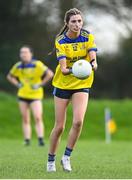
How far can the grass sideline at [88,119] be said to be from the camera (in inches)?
990

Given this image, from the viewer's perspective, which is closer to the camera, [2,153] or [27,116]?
[2,153]

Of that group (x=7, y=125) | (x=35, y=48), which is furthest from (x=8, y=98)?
(x=35, y=48)

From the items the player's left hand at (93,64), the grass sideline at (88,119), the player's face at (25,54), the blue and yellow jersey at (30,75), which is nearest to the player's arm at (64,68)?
the player's left hand at (93,64)

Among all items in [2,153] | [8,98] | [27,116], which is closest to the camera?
[2,153]

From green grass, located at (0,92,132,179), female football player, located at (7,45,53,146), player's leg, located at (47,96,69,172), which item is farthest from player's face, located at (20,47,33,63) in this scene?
player's leg, located at (47,96,69,172)

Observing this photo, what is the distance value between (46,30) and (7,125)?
48.4ft

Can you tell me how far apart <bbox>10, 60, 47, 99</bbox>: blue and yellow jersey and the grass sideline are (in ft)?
22.3

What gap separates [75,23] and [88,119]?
17073 mm

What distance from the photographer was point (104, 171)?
10125mm

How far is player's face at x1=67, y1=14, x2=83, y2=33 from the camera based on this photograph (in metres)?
9.60

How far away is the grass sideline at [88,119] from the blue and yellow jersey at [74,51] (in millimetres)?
14945

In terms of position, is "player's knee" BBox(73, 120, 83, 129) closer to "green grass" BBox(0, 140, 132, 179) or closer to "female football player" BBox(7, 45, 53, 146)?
"green grass" BBox(0, 140, 132, 179)

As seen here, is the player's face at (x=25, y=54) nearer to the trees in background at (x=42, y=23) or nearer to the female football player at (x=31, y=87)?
the female football player at (x=31, y=87)

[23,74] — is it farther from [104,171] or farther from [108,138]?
[104,171]
